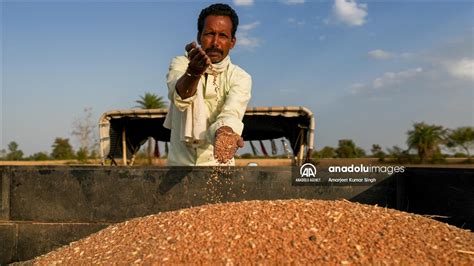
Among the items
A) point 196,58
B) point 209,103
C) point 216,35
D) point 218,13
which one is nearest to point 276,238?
point 196,58

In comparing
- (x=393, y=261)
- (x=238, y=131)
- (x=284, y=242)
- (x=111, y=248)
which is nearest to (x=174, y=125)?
(x=238, y=131)

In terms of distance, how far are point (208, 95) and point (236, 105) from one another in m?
0.23

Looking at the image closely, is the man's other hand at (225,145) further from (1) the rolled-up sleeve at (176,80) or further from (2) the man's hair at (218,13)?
(2) the man's hair at (218,13)

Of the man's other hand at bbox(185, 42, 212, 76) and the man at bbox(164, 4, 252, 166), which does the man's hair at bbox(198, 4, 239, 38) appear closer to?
the man at bbox(164, 4, 252, 166)

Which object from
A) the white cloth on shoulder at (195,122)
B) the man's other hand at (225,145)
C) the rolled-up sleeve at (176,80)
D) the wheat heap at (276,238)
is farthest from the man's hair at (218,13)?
the wheat heap at (276,238)

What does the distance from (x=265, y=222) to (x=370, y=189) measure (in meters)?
0.81

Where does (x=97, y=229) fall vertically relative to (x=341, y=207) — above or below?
below

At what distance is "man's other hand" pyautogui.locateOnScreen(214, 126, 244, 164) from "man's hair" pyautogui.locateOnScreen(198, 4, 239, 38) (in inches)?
36.6

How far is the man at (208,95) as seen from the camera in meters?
2.78

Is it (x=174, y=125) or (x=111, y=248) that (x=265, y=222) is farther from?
(x=174, y=125)

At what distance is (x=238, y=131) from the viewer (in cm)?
273

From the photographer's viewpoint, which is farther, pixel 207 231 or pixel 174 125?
pixel 174 125
